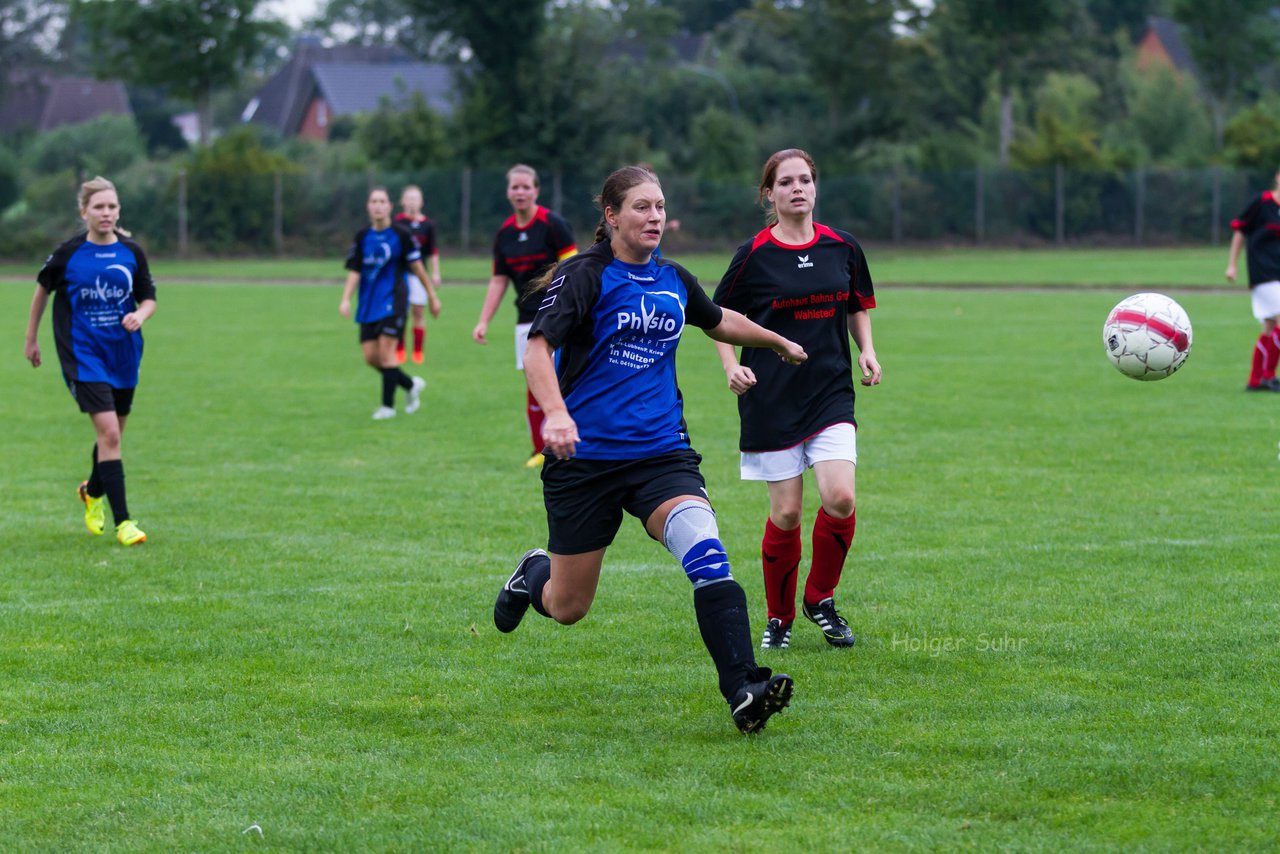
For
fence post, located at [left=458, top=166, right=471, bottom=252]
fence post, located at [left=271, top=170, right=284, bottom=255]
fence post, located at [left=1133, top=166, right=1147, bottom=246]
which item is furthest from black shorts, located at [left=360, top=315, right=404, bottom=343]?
fence post, located at [left=1133, top=166, right=1147, bottom=246]

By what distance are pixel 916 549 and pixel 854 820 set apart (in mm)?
4069

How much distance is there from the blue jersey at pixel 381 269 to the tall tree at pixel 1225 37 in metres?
48.6

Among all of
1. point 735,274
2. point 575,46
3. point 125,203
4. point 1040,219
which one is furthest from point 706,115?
point 735,274

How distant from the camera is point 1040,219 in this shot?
48812 mm

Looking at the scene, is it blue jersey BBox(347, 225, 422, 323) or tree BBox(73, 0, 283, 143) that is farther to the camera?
tree BBox(73, 0, 283, 143)

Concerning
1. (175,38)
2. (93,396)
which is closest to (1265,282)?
(93,396)

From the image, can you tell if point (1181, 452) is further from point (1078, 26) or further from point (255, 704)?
point (1078, 26)

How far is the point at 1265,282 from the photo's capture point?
14836 mm

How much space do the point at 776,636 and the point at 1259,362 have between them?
9.90m

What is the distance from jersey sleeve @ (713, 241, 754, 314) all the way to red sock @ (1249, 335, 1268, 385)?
9.77 metres

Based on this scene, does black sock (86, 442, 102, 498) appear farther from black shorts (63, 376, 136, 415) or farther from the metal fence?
the metal fence

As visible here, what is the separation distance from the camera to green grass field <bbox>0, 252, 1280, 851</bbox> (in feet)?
14.6

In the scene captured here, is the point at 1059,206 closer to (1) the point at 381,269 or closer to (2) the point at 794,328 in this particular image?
(1) the point at 381,269

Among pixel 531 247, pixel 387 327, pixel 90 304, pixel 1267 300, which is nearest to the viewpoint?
pixel 90 304
